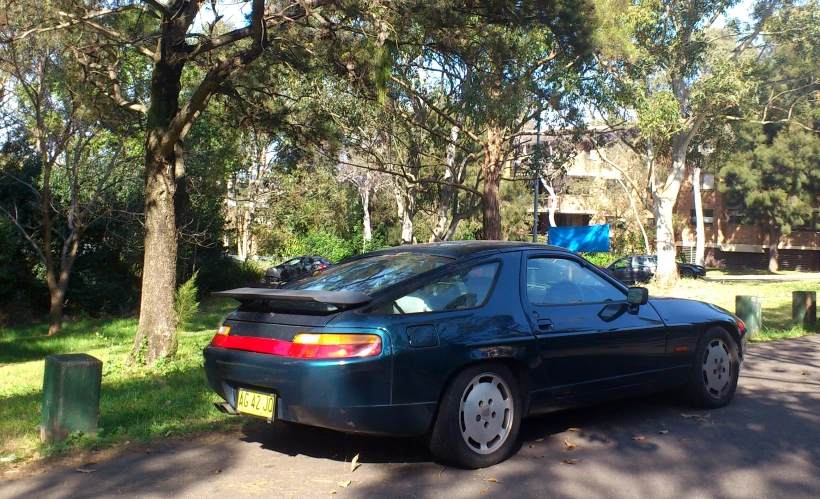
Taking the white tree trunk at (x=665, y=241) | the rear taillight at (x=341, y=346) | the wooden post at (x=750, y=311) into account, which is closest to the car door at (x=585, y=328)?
the rear taillight at (x=341, y=346)

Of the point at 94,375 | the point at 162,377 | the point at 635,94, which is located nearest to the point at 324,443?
the point at 94,375

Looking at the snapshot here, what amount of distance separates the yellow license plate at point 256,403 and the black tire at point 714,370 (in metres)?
3.61

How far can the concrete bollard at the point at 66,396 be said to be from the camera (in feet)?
17.7

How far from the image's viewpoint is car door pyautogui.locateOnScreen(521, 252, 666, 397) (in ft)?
17.8

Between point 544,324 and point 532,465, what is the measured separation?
3.21 ft

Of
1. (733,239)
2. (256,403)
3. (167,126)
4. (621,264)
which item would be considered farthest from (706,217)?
(256,403)

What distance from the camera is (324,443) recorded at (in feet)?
18.2

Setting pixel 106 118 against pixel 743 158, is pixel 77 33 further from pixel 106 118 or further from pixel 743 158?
pixel 743 158

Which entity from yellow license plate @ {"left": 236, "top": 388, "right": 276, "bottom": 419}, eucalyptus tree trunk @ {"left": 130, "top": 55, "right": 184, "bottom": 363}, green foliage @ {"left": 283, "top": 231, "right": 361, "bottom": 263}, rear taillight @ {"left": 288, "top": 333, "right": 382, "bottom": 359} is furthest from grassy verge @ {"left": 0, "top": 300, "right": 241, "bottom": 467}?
green foliage @ {"left": 283, "top": 231, "right": 361, "bottom": 263}

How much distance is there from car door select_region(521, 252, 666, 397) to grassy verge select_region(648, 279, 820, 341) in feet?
21.1

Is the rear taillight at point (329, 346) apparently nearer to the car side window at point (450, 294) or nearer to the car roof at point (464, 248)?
the car side window at point (450, 294)

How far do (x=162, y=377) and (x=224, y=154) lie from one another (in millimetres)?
14434

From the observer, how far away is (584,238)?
92.6ft

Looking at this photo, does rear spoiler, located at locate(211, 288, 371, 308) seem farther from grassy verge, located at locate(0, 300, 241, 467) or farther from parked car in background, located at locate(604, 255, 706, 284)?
parked car in background, located at locate(604, 255, 706, 284)
